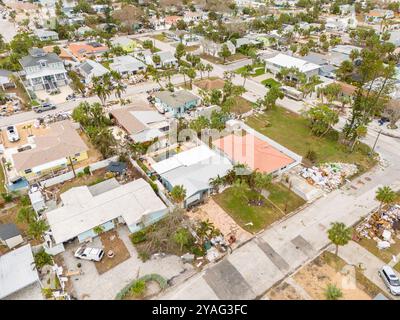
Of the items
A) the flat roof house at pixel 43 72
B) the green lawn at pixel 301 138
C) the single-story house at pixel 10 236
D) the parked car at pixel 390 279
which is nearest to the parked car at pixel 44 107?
the flat roof house at pixel 43 72

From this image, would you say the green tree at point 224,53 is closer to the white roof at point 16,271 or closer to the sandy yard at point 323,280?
the sandy yard at point 323,280

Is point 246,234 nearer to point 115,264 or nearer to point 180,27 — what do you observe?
point 115,264

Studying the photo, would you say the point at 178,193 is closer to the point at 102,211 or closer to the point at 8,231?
the point at 102,211

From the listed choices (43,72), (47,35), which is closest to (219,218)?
(43,72)

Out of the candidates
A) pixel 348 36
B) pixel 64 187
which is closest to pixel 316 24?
pixel 348 36

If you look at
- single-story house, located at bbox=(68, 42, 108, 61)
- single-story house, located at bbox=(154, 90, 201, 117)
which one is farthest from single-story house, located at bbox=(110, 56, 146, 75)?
single-story house, located at bbox=(154, 90, 201, 117)

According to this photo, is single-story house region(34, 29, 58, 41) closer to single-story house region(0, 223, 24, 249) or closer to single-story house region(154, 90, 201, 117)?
single-story house region(154, 90, 201, 117)

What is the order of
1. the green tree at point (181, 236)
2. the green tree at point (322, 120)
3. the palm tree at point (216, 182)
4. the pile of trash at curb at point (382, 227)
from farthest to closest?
the green tree at point (322, 120) → the palm tree at point (216, 182) → the pile of trash at curb at point (382, 227) → the green tree at point (181, 236)
